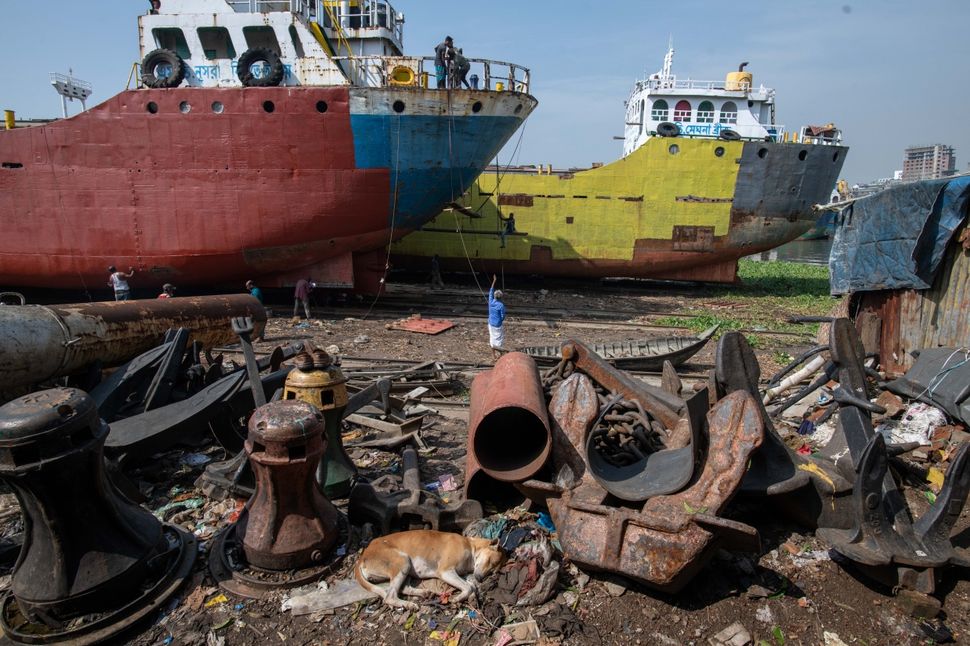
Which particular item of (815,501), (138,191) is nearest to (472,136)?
(138,191)

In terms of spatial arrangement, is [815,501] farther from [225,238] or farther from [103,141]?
[103,141]

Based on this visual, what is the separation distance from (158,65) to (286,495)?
485 inches

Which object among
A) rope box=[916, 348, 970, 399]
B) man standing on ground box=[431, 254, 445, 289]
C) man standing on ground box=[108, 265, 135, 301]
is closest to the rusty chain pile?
rope box=[916, 348, 970, 399]

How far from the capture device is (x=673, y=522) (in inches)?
111

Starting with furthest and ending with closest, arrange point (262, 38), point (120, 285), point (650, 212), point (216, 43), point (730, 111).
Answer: point (730, 111) < point (650, 212) < point (216, 43) < point (262, 38) < point (120, 285)

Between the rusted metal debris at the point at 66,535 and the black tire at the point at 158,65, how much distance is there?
1132 cm

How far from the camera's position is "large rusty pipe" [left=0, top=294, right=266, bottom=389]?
4.81 m

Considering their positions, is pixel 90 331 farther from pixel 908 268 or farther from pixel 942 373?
pixel 908 268

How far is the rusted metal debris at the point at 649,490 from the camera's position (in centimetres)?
280

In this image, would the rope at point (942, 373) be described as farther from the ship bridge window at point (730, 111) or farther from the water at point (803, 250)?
the water at point (803, 250)

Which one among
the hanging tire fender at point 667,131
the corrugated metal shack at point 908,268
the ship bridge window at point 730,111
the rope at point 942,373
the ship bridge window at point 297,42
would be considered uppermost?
the ship bridge window at point 730,111

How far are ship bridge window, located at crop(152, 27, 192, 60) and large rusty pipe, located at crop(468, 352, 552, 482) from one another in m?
12.4

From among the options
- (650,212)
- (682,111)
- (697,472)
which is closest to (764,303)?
(650,212)

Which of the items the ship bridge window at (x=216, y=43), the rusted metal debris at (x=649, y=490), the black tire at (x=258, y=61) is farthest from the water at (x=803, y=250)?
the rusted metal debris at (x=649, y=490)
